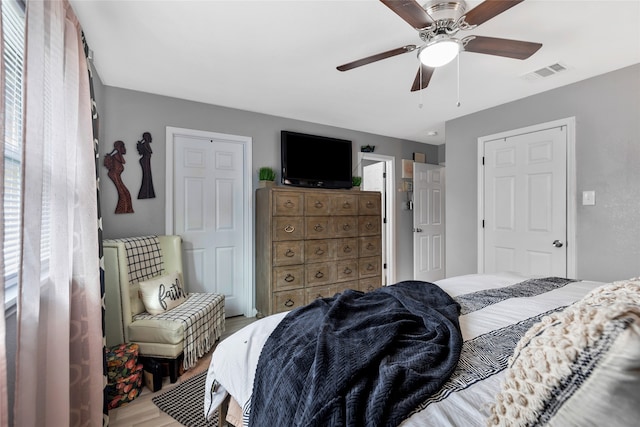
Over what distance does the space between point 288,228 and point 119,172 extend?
1.70 metres

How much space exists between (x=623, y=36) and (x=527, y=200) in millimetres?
1536

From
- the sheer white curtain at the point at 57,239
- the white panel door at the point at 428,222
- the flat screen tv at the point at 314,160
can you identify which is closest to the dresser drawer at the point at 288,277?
the flat screen tv at the point at 314,160

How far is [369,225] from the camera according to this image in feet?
12.1

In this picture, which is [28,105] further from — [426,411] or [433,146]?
[433,146]

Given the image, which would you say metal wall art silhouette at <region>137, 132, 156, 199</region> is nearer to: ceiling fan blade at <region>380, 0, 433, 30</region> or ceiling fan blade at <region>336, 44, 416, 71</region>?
ceiling fan blade at <region>336, 44, 416, 71</region>

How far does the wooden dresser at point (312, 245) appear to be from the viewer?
306 cm

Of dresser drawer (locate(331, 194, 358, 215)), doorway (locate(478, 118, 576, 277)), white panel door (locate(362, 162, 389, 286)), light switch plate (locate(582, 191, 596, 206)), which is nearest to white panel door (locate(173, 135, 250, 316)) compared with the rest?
dresser drawer (locate(331, 194, 358, 215))

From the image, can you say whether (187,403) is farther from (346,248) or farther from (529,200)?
(529,200)

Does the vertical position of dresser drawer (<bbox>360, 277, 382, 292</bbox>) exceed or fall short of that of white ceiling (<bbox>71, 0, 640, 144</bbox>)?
it falls short

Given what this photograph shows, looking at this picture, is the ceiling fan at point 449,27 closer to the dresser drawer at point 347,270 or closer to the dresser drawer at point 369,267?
the dresser drawer at point 347,270

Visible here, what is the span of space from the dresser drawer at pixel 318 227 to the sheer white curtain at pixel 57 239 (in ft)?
6.50

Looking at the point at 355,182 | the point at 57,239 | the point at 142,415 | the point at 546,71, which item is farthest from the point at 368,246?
the point at 57,239

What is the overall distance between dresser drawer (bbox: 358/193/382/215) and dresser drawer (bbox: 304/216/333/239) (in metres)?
0.50

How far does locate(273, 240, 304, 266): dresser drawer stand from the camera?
3.05 m
